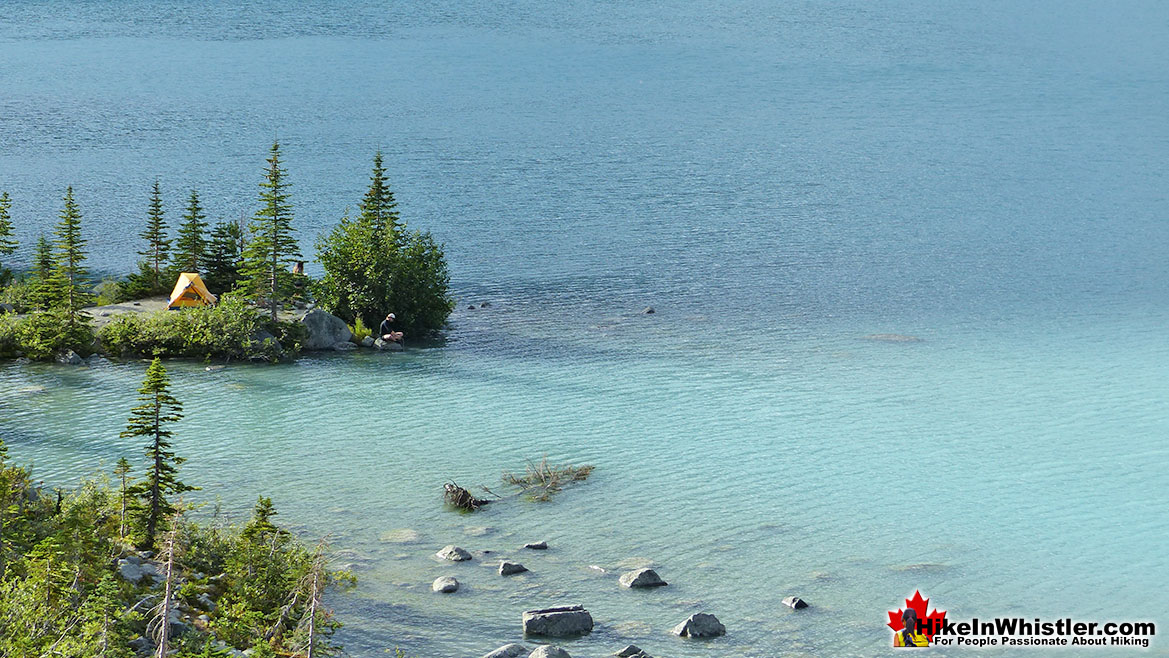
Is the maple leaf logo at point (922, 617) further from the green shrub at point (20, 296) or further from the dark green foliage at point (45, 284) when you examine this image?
the green shrub at point (20, 296)

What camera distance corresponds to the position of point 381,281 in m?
53.9

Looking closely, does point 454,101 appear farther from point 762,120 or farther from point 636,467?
point 636,467

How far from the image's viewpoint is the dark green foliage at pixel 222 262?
55844mm

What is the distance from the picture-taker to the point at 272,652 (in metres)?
20.3

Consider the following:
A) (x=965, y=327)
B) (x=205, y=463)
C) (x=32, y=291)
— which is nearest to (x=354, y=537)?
(x=205, y=463)

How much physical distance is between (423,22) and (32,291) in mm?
116228

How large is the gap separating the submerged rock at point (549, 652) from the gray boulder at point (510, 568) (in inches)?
193

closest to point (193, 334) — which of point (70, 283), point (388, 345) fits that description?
point (70, 283)

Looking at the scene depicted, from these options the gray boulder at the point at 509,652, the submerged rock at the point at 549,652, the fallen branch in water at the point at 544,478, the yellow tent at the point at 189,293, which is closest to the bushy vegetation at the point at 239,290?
the yellow tent at the point at 189,293

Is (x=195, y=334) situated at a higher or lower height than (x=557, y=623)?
higher

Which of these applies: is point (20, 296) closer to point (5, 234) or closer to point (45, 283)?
point (5, 234)

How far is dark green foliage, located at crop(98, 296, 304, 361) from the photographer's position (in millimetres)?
48656

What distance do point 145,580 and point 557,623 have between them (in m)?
8.49

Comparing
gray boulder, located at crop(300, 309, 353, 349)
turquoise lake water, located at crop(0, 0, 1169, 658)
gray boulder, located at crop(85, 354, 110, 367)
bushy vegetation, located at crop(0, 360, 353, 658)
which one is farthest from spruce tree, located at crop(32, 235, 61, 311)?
bushy vegetation, located at crop(0, 360, 353, 658)
